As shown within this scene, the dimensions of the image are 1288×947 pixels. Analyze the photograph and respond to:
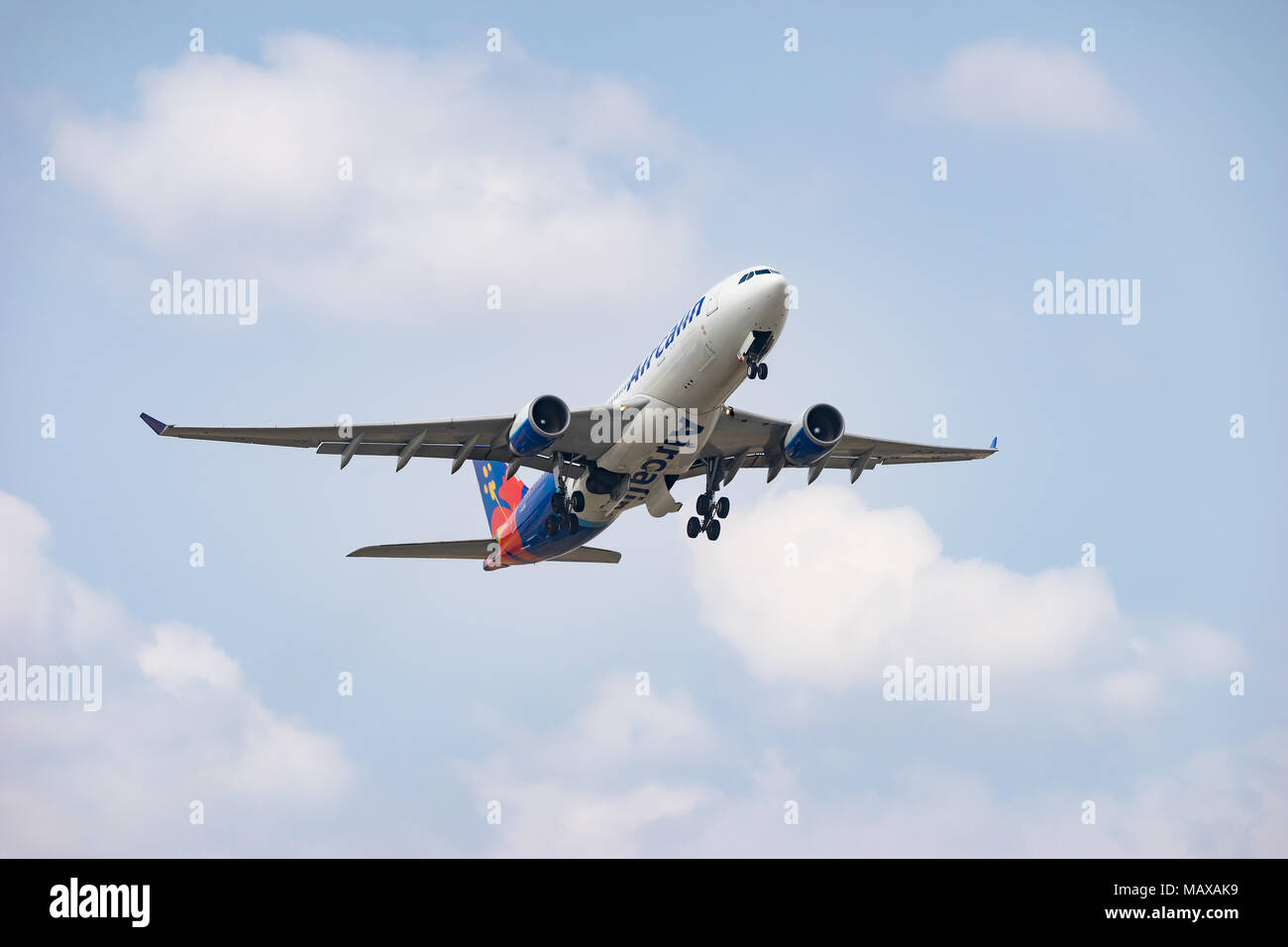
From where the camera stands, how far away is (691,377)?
3762 centimetres

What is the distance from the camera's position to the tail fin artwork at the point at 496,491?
1913 inches

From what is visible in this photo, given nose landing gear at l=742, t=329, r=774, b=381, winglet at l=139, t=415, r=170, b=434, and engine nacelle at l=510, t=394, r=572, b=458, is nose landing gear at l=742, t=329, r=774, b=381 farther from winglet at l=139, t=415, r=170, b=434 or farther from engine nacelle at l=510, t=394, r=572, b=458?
winglet at l=139, t=415, r=170, b=434

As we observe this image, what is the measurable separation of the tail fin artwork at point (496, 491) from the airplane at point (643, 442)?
0.12 metres

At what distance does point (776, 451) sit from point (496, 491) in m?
11.5

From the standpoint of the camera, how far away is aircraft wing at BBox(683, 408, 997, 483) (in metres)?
42.8

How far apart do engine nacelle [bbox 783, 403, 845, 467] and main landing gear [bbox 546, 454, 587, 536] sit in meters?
6.74

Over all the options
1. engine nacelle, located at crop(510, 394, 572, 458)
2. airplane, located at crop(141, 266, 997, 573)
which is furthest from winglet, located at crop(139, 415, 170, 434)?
engine nacelle, located at crop(510, 394, 572, 458)

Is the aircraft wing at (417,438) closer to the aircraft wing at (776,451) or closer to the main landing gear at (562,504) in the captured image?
the main landing gear at (562,504)

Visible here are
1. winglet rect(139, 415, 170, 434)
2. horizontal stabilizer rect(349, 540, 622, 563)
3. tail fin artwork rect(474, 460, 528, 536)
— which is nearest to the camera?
winglet rect(139, 415, 170, 434)

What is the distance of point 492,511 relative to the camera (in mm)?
50375

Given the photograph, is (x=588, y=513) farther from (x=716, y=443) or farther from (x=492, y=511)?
(x=492, y=511)

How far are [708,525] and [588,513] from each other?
13.0 ft
